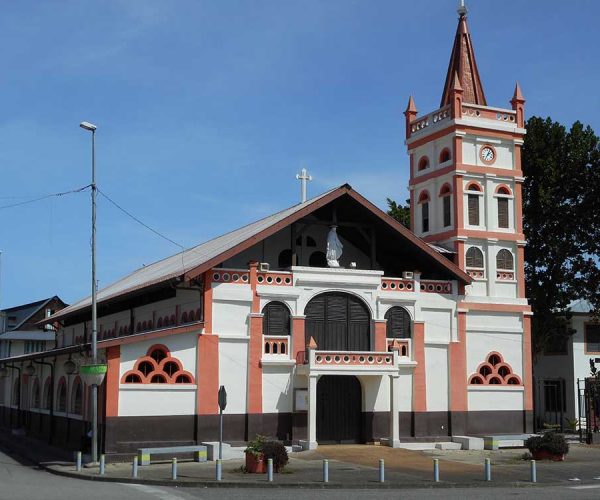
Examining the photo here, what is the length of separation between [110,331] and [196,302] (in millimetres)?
12489

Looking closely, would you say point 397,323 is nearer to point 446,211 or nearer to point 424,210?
point 446,211

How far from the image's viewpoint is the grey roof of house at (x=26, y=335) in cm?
7688

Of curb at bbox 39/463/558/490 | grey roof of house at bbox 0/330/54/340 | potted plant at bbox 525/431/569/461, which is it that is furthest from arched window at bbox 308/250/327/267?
grey roof of house at bbox 0/330/54/340

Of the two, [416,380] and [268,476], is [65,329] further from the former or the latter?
[268,476]

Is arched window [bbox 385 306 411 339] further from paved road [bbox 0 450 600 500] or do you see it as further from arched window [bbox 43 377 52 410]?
arched window [bbox 43 377 52 410]

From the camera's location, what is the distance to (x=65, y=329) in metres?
52.9

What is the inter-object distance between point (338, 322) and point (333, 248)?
2.84 meters

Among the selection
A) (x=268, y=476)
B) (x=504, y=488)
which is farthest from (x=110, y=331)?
(x=504, y=488)

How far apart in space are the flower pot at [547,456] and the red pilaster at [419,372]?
17.7ft

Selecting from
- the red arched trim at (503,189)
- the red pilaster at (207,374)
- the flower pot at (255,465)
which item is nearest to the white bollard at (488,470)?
the flower pot at (255,465)

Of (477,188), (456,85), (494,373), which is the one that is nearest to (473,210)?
(477,188)

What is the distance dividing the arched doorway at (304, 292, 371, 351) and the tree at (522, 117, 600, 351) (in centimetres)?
1508

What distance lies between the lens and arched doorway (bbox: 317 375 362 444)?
3394 centimetres

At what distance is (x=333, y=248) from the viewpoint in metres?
34.7
